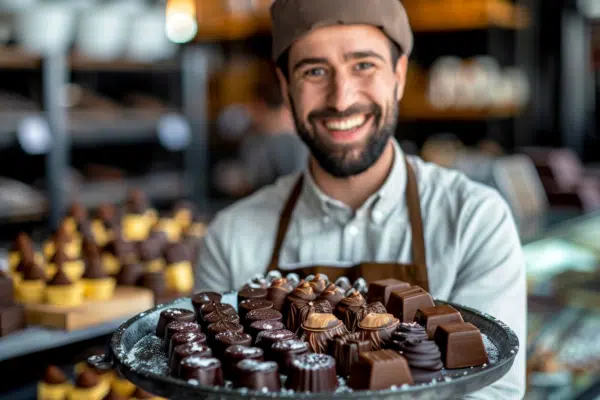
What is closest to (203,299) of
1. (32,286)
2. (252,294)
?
(252,294)

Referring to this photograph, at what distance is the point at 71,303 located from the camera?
2.45 meters

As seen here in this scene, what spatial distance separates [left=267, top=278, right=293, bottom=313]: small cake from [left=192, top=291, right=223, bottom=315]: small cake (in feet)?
0.37

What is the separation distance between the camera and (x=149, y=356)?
144 centimetres

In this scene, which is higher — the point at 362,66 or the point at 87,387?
the point at 362,66

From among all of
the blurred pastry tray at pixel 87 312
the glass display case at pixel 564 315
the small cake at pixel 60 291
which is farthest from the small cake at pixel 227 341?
the glass display case at pixel 564 315

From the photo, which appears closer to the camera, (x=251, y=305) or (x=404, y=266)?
(x=251, y=305)

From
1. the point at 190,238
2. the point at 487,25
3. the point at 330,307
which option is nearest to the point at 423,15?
the point at 487,25

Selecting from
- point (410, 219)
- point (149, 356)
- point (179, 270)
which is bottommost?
point (179, 270)

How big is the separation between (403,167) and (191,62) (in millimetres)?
3628

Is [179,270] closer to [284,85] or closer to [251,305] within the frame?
[284,85]

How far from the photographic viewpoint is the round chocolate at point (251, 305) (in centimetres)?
154

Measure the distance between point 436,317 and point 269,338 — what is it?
308 mm

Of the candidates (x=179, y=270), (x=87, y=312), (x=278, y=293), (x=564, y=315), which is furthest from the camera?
(x=564, y=315)

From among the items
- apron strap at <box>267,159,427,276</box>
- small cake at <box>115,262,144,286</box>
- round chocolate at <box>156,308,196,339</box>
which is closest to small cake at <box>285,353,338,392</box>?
round chocolate at <box>156,308,196,339</box>
